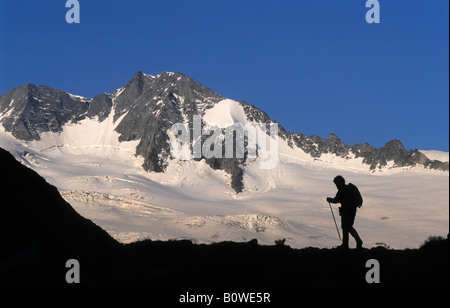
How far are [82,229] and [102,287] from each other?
698cm

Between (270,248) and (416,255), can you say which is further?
(270,248)

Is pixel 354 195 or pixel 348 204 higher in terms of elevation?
pixel 354 195

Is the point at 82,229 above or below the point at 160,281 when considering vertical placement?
above

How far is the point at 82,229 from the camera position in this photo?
22469mm

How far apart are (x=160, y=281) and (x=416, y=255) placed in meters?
7.75

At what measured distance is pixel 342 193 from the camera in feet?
67.8
